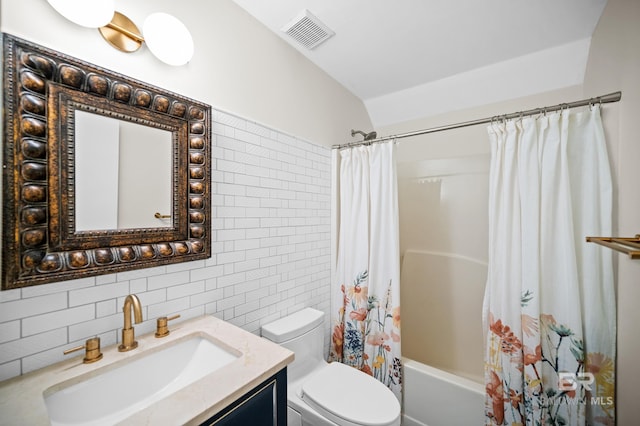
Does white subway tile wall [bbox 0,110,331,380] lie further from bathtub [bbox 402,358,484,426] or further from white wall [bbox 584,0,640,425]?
white wall [bbox 584,0,640,425]

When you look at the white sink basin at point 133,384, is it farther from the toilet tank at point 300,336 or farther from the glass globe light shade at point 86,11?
the glass globe light shade at point 86,11

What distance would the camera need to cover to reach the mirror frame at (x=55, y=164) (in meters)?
0.72

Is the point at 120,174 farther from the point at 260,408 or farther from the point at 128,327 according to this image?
the point at 260,408

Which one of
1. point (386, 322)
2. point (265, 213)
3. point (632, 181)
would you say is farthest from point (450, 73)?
point (386, 322)

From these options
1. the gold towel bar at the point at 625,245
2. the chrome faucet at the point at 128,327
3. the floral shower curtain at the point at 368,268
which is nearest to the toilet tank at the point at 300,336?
the floral shower curtain at the point at 368,268

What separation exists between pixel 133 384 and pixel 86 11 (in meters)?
1.29

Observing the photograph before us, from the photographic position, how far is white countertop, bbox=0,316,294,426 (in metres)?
0.61

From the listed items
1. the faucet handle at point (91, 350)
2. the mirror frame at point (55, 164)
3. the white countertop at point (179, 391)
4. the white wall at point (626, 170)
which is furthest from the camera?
the white wall at point (626, 170)

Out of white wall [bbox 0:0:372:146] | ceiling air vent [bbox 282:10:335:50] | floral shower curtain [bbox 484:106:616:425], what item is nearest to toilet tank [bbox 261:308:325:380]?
floral shower curtain [bbox 484:106:616:425]

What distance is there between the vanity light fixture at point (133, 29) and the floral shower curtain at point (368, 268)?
1.25m

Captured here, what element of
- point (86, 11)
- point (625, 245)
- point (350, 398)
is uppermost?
point (86, 11)

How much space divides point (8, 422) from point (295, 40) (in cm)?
200

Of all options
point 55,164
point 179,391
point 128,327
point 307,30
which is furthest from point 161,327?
point 307,30

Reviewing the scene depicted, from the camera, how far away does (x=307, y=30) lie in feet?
4.99
